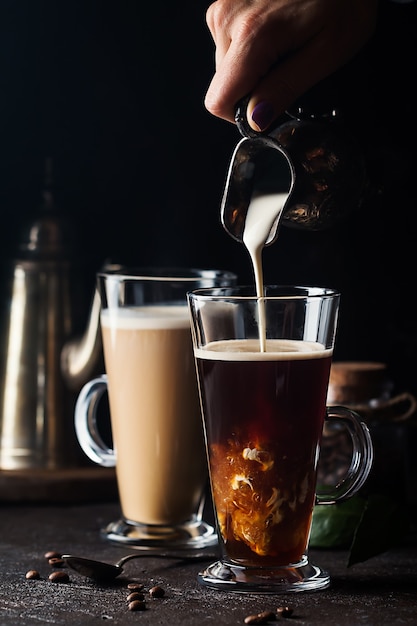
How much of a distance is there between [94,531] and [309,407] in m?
0.42

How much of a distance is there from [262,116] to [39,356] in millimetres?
610

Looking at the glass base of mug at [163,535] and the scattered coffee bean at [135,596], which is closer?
the scattered coffee bean at [135,596]

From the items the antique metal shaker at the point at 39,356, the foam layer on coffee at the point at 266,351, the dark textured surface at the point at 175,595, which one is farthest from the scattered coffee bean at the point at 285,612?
the antique metal shaker at the point at 39,356

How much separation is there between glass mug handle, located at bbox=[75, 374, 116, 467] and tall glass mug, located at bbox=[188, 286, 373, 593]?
0.29 meters

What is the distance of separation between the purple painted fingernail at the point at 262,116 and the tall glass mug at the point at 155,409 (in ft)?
0.75

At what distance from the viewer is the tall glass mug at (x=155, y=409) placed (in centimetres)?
123

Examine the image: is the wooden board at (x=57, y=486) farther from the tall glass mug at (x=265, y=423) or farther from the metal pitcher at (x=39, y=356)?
the tall glass mug at (x=265, y=423)

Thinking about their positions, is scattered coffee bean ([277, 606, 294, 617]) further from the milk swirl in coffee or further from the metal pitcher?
the metal pitcher

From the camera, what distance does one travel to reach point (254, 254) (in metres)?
1.07

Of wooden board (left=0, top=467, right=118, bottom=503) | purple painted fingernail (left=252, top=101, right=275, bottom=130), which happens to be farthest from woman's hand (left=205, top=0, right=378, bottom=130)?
wooden board (left=0, top=467, right=118, bottom=503)

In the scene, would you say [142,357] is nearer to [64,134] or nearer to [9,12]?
[64,134]

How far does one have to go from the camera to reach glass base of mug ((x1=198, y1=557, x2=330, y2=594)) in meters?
1.03

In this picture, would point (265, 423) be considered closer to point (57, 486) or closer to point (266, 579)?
point (266, 579)

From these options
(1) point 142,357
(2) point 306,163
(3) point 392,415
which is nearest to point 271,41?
(2) point 306,163
